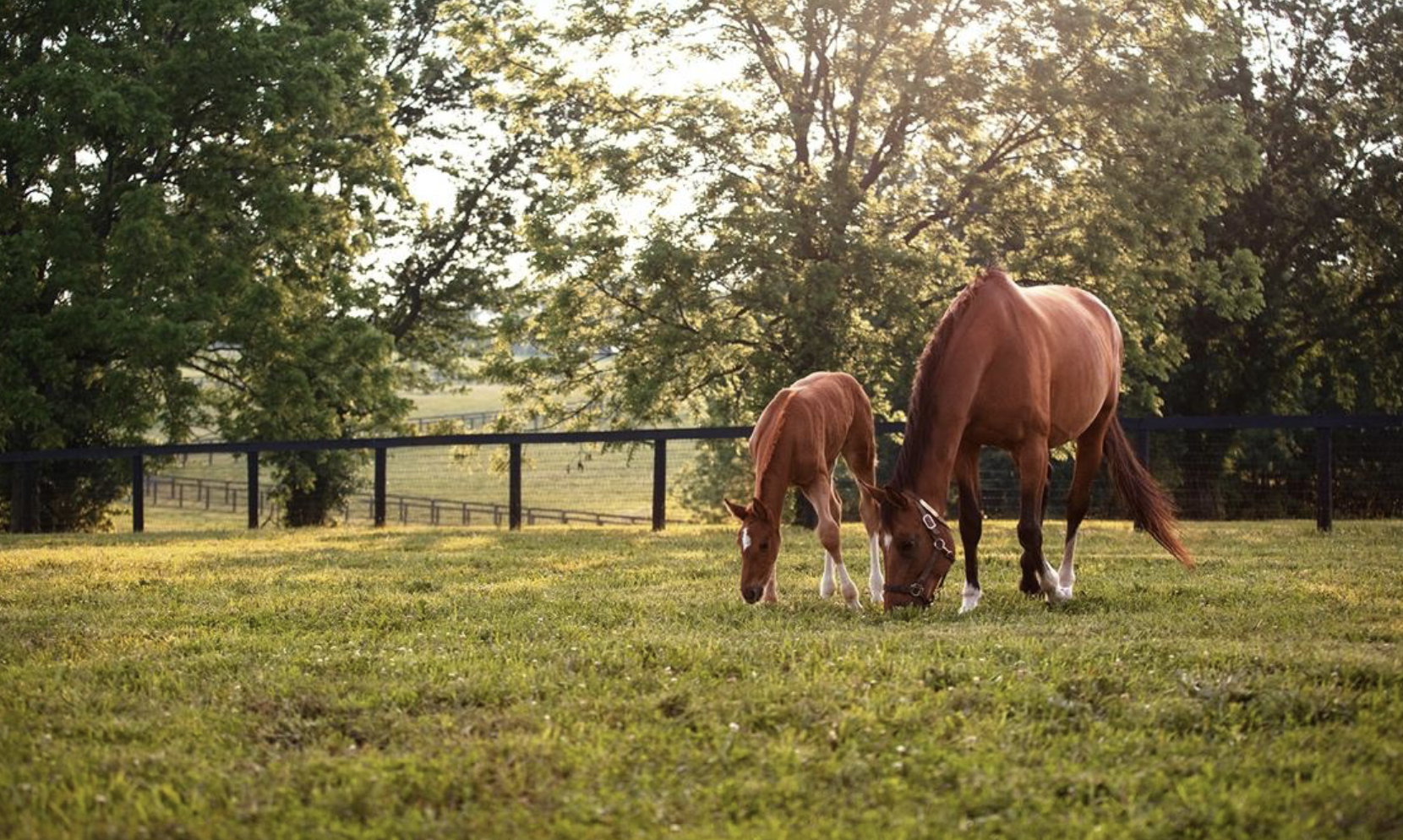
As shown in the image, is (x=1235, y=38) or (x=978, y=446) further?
(x=1235, y=38)

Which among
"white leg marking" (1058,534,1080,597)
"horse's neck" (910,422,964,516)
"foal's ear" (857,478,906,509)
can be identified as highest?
"horse's neck" (910,422,964,516)

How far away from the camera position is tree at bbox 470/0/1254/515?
1950 centimetres

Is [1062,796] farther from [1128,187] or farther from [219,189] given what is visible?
[219,189]

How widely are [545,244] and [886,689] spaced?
15.5 meters

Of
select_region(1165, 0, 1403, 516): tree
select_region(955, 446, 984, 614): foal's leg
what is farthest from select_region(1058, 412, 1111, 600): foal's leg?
select_region(1165, 0, 1403, 516): tree

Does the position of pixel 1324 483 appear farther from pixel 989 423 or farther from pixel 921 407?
pixel 921 407

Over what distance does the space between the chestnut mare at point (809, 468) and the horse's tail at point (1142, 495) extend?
5.71ft

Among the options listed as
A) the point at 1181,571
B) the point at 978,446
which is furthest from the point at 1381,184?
the point at 978,446

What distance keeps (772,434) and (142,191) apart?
14944 millimetres

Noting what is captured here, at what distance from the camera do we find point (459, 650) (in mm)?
6719

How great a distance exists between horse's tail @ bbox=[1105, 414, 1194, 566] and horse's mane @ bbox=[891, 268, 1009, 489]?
7.03 feet

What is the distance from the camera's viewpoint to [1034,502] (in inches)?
340

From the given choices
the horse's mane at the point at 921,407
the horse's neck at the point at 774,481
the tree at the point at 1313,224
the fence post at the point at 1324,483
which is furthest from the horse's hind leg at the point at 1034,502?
the tree at the point at 1313,224

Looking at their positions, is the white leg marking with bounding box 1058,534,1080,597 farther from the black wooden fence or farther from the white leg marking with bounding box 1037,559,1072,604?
the black wooden fence
